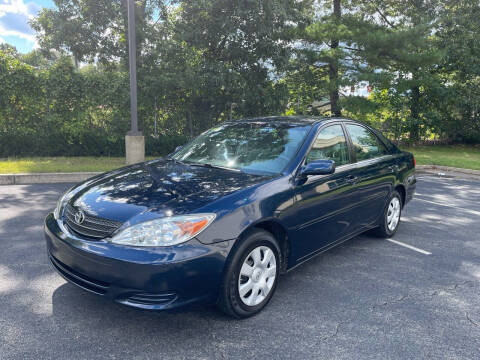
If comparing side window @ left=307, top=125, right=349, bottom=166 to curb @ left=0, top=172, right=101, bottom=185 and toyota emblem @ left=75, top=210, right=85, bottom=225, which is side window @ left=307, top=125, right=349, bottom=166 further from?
curb @ left=0, top=172, right=101, bottom=185

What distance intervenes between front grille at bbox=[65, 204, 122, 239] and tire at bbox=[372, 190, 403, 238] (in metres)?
3.40

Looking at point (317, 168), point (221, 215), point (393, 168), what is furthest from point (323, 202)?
point (393, 168)

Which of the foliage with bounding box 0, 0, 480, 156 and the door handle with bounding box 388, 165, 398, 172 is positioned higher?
the foliage with bounding box 0, 0, 480, 156

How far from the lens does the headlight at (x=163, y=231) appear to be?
2617mm

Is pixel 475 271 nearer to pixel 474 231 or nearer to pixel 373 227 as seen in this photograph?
pixel 373 227

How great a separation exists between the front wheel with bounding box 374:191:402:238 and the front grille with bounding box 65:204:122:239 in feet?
11.2

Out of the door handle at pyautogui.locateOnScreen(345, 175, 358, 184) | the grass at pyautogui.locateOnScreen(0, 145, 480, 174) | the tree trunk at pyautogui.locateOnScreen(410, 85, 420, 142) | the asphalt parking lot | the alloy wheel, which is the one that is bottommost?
the asphalt parking lot

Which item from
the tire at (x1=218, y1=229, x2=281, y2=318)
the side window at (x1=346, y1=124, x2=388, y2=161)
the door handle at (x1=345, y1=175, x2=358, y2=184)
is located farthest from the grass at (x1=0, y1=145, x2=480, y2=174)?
the tire at (x1=218, y1=229, x2=281, y2=318)

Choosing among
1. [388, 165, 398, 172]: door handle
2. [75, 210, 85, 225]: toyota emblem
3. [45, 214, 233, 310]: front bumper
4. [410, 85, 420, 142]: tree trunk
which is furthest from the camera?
[410, 85, 420, 142]: tree trunk

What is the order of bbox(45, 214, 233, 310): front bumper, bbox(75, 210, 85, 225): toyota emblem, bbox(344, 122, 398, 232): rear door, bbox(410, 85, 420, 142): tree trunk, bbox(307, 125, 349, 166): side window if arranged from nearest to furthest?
bbox(45, 214, 233, 310): front bumper → bbox(75, 210, 85, 225): toyota emblem → bbox(307, 125, 349, 166): side window → bbox(344, 122, 398, 232): rear door → bbox(410, 85, 420, 142): tree trunk

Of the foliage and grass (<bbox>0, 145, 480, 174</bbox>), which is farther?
the foliage

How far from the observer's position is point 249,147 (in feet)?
12.9

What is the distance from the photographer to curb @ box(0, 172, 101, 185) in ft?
27.0

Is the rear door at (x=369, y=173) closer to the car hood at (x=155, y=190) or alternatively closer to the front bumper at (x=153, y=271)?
the car hood at (x=155, y=190)
